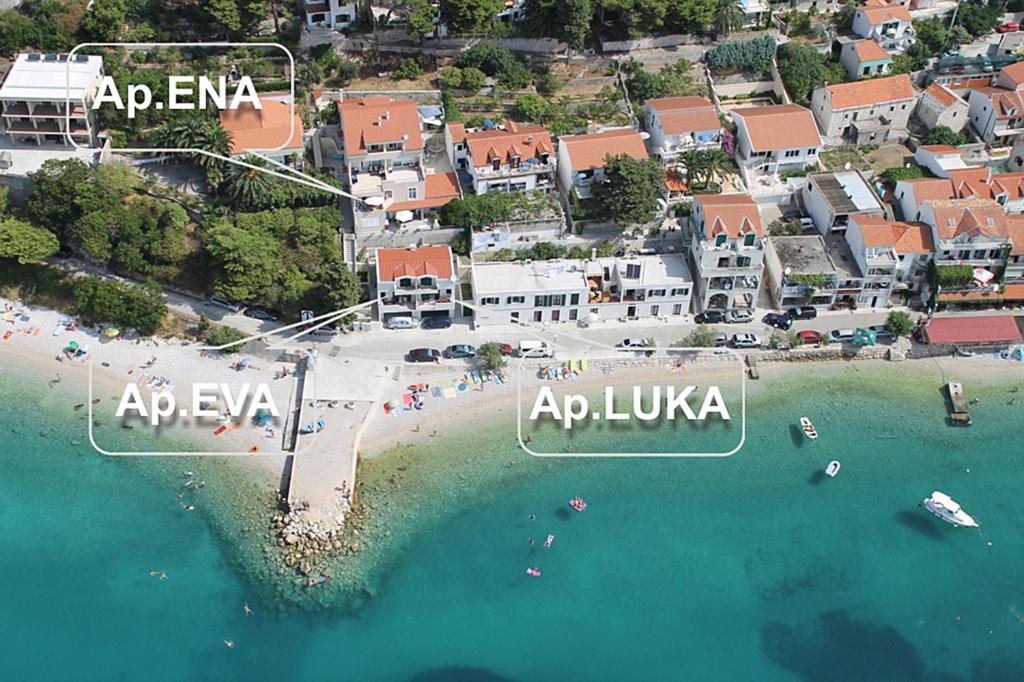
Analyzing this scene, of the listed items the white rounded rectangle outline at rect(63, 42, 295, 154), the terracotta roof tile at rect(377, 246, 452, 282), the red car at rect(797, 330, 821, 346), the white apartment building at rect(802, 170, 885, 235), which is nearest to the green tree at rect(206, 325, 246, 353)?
the terracotta roof tile at rect(377, 246, 452, 282)

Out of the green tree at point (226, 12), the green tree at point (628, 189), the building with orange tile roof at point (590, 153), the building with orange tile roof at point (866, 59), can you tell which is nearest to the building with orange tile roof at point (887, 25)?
the building with orange tile roof at point (866, 59)

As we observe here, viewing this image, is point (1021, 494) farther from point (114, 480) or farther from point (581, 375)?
point (114, 480)

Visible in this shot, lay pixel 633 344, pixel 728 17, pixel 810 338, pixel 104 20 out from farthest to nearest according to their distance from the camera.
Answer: pixel 728 17, pixel 104 20, pixel 810 338, pixel 633 344

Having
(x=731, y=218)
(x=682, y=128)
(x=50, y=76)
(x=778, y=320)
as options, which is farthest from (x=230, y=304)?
(x=778, y=320)

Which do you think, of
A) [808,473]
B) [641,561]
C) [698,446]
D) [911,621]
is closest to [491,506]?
[641,561]

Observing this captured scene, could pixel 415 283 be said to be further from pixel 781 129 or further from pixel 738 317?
pixel 781 129

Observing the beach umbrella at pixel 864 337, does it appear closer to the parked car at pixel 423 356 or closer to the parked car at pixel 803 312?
the parked car at pixel 803 312
